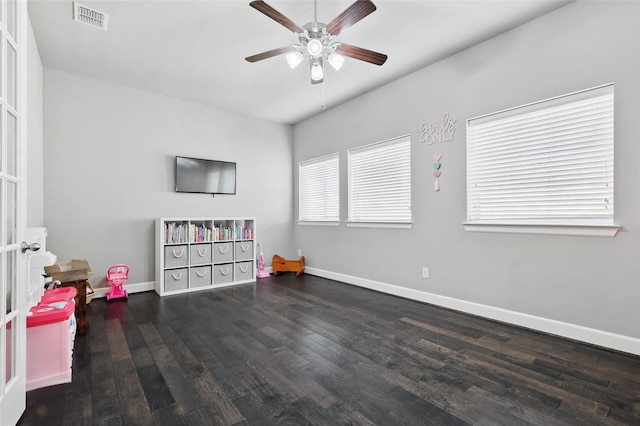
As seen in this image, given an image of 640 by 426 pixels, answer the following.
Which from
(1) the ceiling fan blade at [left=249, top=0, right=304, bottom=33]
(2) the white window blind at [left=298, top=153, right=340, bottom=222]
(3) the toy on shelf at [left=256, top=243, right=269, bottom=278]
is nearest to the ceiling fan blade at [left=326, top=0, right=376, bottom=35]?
(1) the ceiling fan blade at [left=249, top=0, right=304, bottom=33]

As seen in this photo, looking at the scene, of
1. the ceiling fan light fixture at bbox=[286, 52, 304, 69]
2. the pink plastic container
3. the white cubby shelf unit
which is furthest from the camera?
the white cubby shelf unit

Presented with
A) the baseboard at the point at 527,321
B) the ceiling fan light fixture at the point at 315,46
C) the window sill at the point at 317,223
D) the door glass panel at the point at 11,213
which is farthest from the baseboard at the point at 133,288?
the ceiling fan light fixture at the point at 315,46

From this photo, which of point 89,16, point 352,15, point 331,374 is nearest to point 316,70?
point 352,15

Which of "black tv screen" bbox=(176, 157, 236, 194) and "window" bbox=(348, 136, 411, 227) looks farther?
"black tv screen" bbox=(176, 157, 236, 194)

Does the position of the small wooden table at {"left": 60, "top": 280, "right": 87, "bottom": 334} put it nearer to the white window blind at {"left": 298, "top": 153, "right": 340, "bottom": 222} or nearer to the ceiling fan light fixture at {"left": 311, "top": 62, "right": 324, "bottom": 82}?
the ceiling fan light fixture at {"left": 311, "top": 62, "right": 324, "bottom": 82}

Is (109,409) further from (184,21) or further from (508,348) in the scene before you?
(184,21)

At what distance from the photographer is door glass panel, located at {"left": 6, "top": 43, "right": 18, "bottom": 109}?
151 cm

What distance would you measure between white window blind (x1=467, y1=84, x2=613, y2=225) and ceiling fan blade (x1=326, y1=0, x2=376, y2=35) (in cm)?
171

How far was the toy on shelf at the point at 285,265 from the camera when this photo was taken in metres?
5.25

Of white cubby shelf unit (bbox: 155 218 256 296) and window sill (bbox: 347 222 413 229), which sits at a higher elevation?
window sill (bbox: 347 222 413 229)

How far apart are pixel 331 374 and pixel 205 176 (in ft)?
11.8

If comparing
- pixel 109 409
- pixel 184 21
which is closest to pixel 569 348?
pixel 109 409

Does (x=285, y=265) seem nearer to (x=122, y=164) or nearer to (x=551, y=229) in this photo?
(x=122, y=164)

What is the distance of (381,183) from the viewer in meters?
4.16
